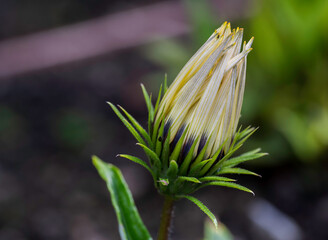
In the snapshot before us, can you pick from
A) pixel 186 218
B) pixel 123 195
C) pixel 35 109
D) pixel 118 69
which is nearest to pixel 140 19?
pixel 118 69

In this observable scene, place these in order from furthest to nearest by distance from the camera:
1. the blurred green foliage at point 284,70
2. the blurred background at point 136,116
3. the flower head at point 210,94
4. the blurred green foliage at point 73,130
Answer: the blurred green foliage at point 73,130
the blurred green foliage at point 284,70
the blurred background at point 136,116
the flower head at point 210,94

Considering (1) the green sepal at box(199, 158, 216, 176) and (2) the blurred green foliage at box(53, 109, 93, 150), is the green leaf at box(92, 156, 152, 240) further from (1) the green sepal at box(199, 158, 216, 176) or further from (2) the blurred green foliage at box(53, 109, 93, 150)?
(2) the blurred green foliage at box(53, 109, 93, 150)

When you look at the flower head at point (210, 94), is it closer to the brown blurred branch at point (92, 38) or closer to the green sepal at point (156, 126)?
the green sepal at point (156, 126)

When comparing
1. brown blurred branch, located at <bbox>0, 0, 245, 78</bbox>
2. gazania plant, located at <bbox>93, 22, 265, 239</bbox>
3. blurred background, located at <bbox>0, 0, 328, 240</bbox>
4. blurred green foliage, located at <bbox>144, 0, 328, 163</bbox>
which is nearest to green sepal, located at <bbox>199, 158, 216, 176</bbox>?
gazania plant, located at <bbox>93, 22, 265, 239</bbox>

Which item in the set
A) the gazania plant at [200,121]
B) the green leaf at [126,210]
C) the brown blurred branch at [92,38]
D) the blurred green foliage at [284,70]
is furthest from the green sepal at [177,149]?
the brown blurred branch at [92,38]

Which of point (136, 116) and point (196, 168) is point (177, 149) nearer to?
Answer: point (196, 168)

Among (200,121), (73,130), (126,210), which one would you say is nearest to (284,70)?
(73,130)

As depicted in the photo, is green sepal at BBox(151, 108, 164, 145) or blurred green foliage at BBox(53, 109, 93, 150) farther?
blurred green foliage at BBox(53, 109, 93, 150)
